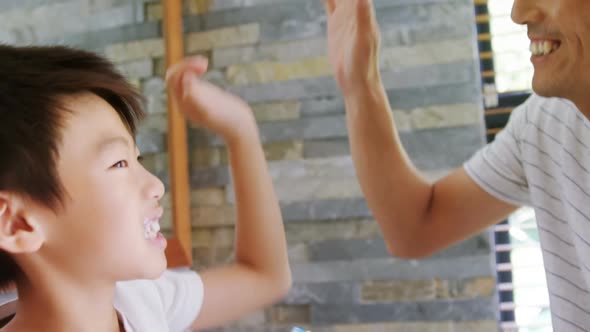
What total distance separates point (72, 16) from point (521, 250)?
1.38m

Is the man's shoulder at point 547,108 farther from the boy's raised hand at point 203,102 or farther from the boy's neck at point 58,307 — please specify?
the boy's neck at point 58,307

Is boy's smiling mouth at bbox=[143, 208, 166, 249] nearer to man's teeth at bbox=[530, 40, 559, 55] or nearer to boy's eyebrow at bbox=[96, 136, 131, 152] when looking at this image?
boy's eyebrow at bbox=[96, 136, 131, 152]

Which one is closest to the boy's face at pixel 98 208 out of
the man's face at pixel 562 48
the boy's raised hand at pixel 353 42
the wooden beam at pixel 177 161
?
the boy's raised hand at pixel 353 42

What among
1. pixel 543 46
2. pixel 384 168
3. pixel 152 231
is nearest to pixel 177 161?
pixel 384 168

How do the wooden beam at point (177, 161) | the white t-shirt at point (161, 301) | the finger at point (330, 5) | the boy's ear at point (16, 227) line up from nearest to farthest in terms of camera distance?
the boy's ear at point (16, 227) < the white t-shirt at point (161, 301) < the finger at point (330, 5) < the wooden beam at point (177, 161)

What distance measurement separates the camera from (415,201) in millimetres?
1072

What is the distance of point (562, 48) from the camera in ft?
2.77

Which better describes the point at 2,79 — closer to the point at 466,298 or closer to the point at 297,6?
the point at 297,6

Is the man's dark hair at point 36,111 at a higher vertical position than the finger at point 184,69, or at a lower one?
lower

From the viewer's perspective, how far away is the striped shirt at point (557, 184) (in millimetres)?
901

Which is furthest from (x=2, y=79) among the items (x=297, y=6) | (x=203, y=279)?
(x=297, y=6)

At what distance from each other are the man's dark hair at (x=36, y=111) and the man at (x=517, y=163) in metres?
0.44

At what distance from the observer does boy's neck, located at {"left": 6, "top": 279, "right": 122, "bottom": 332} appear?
0.68 m

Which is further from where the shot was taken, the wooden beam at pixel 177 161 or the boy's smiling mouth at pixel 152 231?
the wooden beam at pixel 177 161
